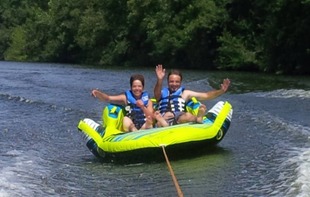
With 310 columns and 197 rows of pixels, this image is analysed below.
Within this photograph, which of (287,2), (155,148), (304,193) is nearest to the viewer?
(304,193)

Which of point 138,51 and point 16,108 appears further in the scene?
point 138,51

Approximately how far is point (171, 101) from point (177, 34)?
22881mm

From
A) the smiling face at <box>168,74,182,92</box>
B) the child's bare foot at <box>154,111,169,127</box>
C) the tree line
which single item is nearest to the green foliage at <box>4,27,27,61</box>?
the tree line

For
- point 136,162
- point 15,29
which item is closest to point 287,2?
point 136,162

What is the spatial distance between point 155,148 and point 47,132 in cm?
324

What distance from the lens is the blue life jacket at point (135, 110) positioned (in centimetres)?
834

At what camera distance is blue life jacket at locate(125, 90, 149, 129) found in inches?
328

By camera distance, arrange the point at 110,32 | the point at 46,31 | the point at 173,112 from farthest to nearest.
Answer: the point at 46,31 < the point at 110,32 < the point at 173,112

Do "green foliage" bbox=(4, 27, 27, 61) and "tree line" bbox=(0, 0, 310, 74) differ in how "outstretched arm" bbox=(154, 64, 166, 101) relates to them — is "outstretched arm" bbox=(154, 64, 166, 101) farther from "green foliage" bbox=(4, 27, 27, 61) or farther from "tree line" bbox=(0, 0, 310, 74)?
"green foliage" bbox=(4, 27, 27, 61)

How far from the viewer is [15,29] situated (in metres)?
59.5

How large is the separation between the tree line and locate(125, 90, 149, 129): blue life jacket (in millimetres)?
14559

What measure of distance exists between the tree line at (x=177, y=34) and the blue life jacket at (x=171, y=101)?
14200 millimetres

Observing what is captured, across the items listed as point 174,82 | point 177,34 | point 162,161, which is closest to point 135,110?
point 174,82

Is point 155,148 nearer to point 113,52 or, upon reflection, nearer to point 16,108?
point 16,108
